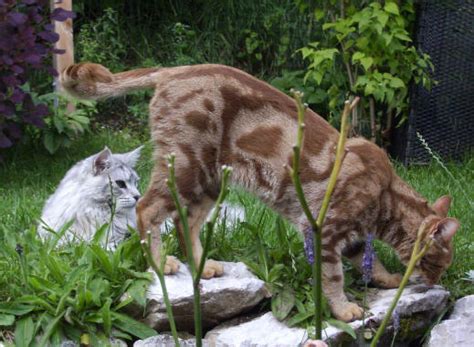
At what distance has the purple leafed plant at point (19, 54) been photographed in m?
6.96

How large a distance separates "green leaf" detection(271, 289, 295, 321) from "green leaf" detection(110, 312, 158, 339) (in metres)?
0.64

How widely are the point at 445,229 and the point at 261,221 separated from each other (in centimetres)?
128

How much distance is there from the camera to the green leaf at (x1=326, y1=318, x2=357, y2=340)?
166 inches

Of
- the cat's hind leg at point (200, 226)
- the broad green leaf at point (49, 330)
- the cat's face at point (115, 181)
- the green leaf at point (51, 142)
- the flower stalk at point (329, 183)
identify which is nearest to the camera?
the flower stalk at point (329, 183)

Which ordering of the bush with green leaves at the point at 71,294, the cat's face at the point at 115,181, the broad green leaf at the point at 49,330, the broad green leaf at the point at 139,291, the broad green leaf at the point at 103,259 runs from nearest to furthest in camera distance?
1. the broad green leaf at the point at 49,330
2. the bush with green leaves at the point at 71,294
3. the broad green leaf at the point at 139,291
4. the broad green leaf at the point at 103,259
5. the cat's face at the point at 115,181

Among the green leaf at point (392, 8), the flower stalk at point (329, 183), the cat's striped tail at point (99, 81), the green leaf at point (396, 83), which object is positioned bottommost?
the green leaf at point (396, 83)

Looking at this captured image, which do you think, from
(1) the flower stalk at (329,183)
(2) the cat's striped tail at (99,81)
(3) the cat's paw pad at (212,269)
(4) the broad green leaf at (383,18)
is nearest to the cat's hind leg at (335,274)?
(3) the cat's paw pad at (212,269)

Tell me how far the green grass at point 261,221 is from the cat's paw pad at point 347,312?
157mm

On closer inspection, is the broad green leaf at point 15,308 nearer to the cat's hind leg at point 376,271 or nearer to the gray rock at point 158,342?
the gray rock at point 158,342

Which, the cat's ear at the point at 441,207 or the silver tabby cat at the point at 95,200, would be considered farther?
the silver tabby cat at the point at 95,200

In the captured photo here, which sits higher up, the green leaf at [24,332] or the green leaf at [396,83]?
the green leaf at [396,83]

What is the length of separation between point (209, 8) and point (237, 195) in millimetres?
4732

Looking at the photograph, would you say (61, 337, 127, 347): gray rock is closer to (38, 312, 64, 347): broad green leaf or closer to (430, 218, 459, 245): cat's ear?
(38, 312, 64, 347): broad green leaf

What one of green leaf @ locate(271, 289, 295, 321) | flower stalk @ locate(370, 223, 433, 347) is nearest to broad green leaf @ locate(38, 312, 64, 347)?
green leaf @ locate(271, 289, 295, 321)
